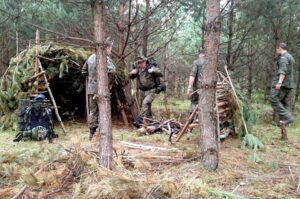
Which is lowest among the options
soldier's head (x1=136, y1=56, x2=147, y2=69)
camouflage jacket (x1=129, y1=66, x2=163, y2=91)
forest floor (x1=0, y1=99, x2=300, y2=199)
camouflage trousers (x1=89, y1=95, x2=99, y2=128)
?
forest floor (x1=0, y1=99, x2=300, y2=199)

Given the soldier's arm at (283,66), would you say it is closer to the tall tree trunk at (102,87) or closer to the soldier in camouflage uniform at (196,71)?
the soldier in camouflage uniform at (196,71)

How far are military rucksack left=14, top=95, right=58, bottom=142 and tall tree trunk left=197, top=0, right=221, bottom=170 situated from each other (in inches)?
140

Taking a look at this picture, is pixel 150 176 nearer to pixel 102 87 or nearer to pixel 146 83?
pixel 102 87

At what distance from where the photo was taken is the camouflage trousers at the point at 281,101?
536 centimetres

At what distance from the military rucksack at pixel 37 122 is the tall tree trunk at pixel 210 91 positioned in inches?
140

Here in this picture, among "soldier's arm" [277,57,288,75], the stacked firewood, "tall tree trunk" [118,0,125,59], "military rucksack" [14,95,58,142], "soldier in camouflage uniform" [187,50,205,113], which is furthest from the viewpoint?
"tall tree trunk" [118,0,125,59]

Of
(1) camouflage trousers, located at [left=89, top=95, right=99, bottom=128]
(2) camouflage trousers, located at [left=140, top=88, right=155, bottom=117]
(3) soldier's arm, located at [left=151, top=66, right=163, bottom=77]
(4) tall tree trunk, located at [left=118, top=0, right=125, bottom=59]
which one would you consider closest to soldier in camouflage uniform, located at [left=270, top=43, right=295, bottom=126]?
(3) soldier's arm, located at [left=151, top=66, right=163, bottom=77]

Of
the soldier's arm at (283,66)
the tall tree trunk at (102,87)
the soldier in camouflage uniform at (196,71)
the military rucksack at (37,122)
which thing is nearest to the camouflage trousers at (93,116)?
the military rucksack at (37,122)

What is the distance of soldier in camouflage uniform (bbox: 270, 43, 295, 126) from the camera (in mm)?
5254

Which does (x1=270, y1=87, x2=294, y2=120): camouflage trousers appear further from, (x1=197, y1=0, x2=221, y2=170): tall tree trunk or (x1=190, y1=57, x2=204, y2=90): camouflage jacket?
(x1=197, y1=0, x2=221, y2=170): tall tree trunk

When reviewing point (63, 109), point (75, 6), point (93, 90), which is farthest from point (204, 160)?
point (75, 6)

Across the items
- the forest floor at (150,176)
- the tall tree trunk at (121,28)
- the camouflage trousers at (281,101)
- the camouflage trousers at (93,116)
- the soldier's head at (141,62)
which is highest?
the tall tree trunk at (121,28)

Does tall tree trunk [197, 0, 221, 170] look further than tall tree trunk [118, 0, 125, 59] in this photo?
No

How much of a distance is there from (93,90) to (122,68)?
95.3 inches
